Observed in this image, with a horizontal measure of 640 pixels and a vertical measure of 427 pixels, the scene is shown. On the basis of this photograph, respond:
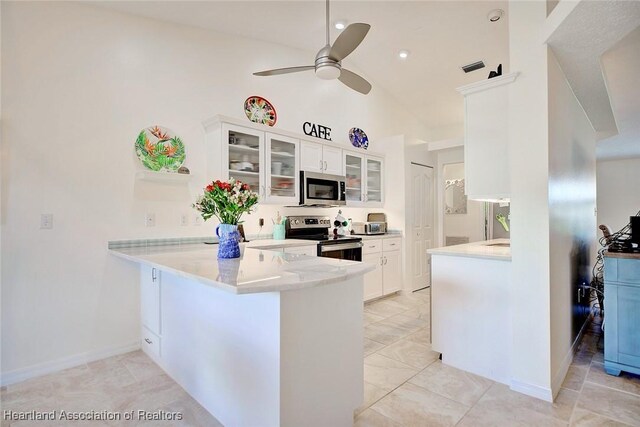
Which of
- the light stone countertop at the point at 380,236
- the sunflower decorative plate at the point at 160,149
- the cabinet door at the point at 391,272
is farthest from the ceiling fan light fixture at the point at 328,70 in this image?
the cabinet door at the point at 391,272

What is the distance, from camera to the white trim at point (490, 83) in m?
2.08

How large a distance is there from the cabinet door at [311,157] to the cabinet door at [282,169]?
0.24ft

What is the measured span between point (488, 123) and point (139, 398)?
3.08 meters

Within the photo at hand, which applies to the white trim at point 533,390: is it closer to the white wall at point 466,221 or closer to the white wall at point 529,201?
the white wall at point 529,201

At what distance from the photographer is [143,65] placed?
9.21 ft

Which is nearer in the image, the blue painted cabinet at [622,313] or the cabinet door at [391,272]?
the blue painted cabinet at [622,313]

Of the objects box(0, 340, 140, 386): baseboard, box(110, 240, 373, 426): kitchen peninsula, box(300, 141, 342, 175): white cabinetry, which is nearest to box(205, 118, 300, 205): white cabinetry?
box(300, 141, 342, 175): white cabinetry

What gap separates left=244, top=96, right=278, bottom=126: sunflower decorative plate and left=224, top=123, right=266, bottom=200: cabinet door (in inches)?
14.7

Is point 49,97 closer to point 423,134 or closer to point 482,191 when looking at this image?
point 482,191

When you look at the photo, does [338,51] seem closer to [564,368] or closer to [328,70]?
[328,70]

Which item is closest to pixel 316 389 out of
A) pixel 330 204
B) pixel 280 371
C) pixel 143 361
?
pixel 280 371

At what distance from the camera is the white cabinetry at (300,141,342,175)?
373 cm

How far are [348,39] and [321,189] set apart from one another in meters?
1.97

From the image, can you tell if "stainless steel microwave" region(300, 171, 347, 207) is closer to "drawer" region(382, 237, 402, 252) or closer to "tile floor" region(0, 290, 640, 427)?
"drawer" region(382, 237, 402, 252)
